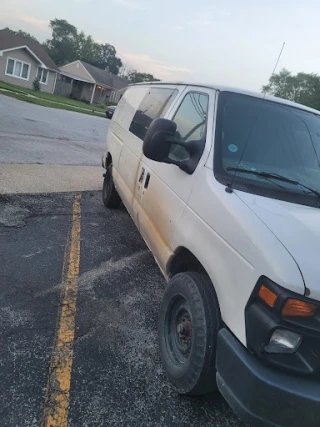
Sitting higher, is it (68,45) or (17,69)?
(68,45)

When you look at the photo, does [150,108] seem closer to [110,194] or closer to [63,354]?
[110,194]

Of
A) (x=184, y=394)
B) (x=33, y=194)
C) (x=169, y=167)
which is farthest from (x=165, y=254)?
(x=33, y=194)

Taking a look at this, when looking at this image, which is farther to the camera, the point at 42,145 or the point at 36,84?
the point at 36,84

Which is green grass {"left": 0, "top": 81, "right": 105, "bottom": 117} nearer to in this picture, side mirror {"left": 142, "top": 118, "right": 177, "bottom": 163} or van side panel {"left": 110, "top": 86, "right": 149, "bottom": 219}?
van side panel {"left": 110, "top": 86, "right": 149, "bottom": 219}

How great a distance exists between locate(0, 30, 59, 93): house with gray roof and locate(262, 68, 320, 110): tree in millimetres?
24894

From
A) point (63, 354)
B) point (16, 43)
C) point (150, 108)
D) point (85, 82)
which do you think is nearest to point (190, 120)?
point (150, 108)

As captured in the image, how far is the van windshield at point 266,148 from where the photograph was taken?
2688mm

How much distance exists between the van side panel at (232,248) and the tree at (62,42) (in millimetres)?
79329

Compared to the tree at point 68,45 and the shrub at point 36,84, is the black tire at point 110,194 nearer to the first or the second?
the shrub at point 36,84

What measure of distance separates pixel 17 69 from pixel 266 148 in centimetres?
4107

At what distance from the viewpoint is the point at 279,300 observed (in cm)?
181

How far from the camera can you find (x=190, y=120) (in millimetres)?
A: 3340

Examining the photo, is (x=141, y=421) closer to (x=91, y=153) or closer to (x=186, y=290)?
(x=186, y=290)

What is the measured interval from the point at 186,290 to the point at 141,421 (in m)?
0.88
